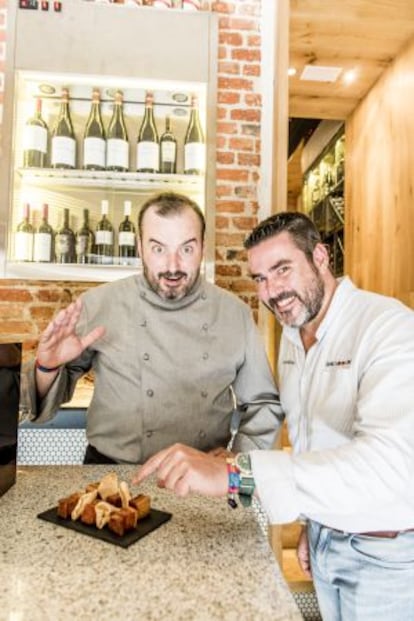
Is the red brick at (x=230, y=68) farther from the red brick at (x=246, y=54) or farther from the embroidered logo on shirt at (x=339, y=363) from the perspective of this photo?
the embroidered logo on shirt at (x=339, y=363)

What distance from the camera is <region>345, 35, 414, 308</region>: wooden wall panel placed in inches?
114

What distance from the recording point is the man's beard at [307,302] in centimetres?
132

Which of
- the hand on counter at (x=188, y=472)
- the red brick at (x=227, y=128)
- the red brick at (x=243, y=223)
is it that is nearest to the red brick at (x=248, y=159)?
the red brick at (x=227, y=128)

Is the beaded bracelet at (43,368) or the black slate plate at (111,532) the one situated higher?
the beaded bracelet at (43,368)

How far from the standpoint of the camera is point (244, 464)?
0.89m

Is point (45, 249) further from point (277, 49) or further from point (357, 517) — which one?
point (357, 517)

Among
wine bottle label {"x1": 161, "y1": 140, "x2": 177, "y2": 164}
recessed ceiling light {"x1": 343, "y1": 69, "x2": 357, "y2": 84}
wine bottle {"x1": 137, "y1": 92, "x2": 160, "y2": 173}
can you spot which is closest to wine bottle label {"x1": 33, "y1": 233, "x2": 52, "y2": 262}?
wine bottle {"x1": 137, "y1": 92, "x2": 160, "y2": 173}

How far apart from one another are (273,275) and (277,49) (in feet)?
6.04

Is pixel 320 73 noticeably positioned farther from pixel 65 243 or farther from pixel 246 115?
pixel 65 243

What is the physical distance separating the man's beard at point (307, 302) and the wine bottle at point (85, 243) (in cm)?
137

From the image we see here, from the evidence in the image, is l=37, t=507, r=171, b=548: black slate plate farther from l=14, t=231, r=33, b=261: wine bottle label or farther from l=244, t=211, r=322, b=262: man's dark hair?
l=14, t=231, r=33, b=261: wine bottle label

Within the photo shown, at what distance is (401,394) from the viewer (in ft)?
3.05

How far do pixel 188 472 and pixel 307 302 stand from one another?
2.04 ft

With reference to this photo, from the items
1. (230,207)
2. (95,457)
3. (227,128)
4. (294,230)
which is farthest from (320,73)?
(95,457)
